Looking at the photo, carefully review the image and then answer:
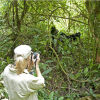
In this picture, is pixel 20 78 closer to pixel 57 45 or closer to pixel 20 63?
pixel 20 63

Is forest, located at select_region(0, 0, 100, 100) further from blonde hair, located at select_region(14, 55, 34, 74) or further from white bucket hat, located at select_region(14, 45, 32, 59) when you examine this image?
white bucket hat, located at select_region(14, 45, 32, 59)

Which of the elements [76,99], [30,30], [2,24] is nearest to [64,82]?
[76,99]

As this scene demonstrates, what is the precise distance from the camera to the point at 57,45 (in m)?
5.51

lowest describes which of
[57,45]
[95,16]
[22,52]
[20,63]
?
[57,45]

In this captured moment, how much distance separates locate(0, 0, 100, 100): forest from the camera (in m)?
4.17

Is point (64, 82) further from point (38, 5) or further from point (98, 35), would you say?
point (38, 5)

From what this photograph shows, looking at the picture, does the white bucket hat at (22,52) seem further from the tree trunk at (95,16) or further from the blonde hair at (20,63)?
the tree trunk at (95,16)

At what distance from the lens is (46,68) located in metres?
4.88

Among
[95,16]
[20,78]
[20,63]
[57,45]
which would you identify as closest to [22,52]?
[20,63]

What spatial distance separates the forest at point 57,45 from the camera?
417cm

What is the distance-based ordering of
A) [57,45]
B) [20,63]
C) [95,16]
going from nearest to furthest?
[20,63] → [95,16] → [57,45]

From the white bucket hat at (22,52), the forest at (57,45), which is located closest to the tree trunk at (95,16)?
the forest at (57,45)

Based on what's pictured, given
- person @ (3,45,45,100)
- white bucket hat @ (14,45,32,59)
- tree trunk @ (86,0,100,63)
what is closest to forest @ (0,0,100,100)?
tree trunk @ (86,0,100,63)

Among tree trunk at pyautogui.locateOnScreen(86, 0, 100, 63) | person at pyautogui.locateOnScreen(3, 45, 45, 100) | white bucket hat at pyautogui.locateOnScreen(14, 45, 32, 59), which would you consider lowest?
person at pyautogui.locateOnScreen(3, 45, 45, 100)
